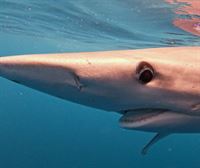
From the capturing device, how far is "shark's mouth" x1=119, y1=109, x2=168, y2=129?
2330 millimetres

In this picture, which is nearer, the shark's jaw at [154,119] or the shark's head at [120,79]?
the shark's head at [120,79]

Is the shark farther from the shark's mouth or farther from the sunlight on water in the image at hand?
the sunlight on water

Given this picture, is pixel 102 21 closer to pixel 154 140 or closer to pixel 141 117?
pixel 154 140

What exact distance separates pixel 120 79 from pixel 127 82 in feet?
0.15

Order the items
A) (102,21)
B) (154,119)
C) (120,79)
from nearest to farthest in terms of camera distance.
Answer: (120,79) → (154,119) → (102,21)

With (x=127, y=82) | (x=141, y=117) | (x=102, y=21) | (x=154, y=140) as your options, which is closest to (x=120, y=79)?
(x=127, y=82)

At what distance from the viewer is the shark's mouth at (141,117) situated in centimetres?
233

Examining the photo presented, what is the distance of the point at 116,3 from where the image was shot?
10.3 m

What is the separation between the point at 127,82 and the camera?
213cm

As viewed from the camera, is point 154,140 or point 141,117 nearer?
point 141,117

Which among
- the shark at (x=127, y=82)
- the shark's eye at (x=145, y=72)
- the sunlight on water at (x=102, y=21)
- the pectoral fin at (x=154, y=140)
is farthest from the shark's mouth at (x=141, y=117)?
the sunlight on water at (x=102, y=21)

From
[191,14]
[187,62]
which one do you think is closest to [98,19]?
[191,14]

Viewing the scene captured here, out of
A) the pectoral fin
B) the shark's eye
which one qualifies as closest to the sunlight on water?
the pectoral fin

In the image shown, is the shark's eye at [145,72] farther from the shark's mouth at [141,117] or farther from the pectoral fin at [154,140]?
the pectoral fin at [154,140]
